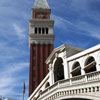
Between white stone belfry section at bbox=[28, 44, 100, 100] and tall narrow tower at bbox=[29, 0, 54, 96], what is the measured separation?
27.3m

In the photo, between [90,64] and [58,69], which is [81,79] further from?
[58,69]

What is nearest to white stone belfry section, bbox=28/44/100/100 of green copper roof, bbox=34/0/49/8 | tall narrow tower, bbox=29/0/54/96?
tall narrow tower, bbox=29/0/54/96

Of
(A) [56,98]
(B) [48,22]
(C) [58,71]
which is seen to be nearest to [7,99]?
(B) [48,22]

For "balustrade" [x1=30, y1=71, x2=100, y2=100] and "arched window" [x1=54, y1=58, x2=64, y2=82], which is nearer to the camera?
"balustrade" [x1=30, y1=71, x2=100, y2=100]

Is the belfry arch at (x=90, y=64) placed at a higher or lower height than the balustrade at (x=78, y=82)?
higher

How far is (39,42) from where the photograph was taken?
228 feet

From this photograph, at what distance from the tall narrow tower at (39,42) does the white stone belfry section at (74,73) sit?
2728cm

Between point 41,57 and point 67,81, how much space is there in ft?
130

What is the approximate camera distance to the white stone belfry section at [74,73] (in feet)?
79.1

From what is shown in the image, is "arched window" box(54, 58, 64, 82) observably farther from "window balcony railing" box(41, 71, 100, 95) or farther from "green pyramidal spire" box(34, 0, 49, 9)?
"green pyramidal spire" box(34, 0, 49, 9)

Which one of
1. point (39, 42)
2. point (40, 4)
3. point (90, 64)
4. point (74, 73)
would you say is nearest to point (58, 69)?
point (74, 73)

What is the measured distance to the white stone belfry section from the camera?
2411cm

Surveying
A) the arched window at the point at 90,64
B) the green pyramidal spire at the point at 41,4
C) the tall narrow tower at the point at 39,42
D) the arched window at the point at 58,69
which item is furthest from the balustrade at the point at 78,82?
the green pyramidal spire at the point at 41,4

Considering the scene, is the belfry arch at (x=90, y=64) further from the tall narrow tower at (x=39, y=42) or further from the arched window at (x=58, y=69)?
the tall narrow tower at (x=39, y=42)
